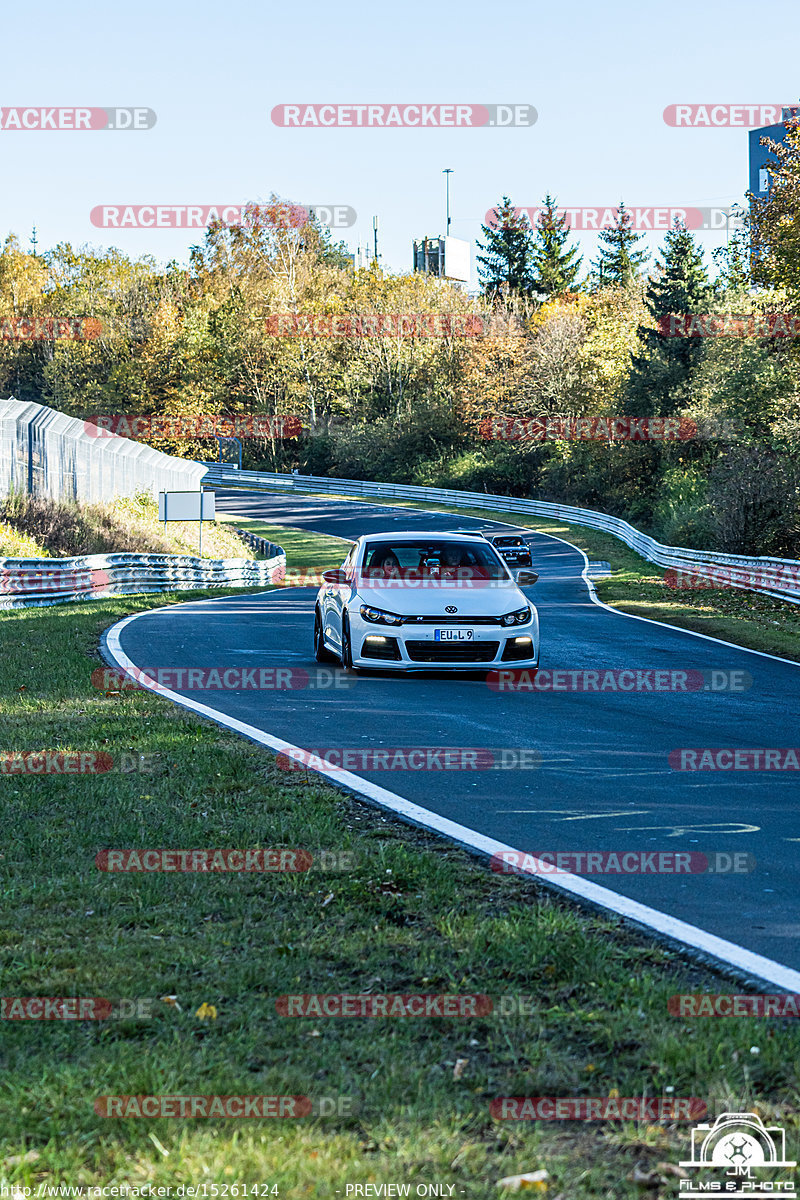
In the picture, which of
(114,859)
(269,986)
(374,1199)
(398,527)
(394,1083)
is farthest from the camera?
(398,527)

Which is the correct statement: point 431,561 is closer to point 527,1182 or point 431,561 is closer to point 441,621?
point 441,621

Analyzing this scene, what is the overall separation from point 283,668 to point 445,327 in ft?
214

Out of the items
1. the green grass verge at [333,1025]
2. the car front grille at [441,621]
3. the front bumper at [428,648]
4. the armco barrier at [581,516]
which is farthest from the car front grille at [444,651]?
the armco barrier at [581,516]

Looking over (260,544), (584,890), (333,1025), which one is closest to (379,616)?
(584,890)

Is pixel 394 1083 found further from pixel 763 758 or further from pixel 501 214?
pixel 501 214

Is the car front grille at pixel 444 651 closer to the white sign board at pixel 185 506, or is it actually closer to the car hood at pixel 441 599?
the car hood at pixel 441 599

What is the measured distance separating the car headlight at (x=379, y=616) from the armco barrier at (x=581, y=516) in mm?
13794

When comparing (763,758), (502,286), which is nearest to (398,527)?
(502,286)

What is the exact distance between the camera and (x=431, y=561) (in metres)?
13.9

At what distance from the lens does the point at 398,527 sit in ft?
191

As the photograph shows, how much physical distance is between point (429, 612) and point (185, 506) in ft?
76.4

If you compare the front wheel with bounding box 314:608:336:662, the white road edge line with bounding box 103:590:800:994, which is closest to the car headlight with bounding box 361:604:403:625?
the front wheel with bounding box 314:608:336:662

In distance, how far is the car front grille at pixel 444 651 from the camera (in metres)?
12.6

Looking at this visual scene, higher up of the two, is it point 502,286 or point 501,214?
point 501,214
